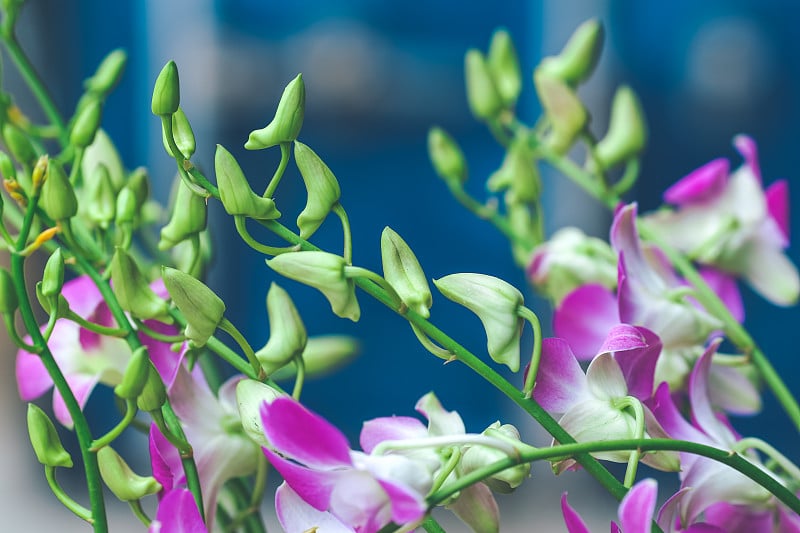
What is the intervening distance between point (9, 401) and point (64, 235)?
2277 millimetres

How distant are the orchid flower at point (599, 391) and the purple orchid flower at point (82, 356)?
10 cm

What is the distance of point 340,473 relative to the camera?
0.22 metres

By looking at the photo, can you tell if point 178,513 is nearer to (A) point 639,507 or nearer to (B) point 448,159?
(A) point 639,507

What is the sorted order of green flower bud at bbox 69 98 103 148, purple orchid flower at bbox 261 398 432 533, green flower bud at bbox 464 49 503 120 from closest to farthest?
purple orchid flower at bbox 261 398 432 533 → green flower bud at bbox 69 98 103 148 → green flower bud at bbox 464 49 503 120

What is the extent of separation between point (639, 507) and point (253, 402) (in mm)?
87

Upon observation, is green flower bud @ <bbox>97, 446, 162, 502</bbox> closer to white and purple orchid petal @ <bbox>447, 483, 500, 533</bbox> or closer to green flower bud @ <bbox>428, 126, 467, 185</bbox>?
white and purple orchid petal @ <bbox>447, 483, 500, 533</bbox>

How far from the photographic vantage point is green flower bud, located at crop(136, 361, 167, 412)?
23 cm

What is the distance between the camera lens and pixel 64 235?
0.26 meters

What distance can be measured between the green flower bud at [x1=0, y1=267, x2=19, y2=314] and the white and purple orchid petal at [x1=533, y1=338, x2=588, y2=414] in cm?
12

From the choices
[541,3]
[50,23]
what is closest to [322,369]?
[541,3]

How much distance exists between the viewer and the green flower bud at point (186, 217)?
0.84 feet

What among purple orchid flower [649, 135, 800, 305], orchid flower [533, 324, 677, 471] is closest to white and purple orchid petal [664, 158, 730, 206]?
purple orchid flower [649, 135, 800, 305]

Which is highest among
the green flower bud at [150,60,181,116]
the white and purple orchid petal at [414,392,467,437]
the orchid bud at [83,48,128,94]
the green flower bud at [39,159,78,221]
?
the green flower bud at [150,60,181,116]

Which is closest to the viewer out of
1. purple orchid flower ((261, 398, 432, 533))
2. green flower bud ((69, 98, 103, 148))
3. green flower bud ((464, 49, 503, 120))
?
purple orchid flower ((261, 398, 432, 533))
